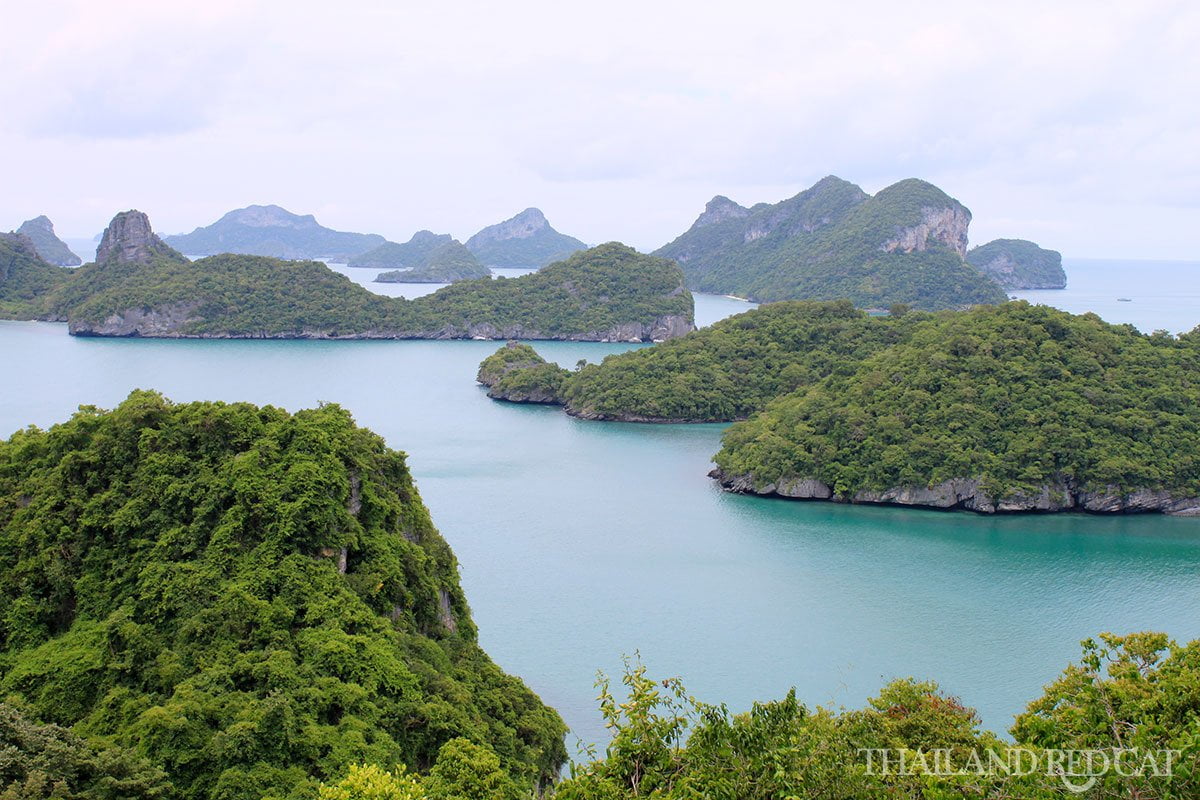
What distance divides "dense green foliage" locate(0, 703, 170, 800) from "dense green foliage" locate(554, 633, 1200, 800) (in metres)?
5.18

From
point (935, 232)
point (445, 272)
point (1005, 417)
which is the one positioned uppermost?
point (935, 232)

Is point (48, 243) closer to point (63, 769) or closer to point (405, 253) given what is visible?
point (405, 253)

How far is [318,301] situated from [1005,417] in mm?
59285

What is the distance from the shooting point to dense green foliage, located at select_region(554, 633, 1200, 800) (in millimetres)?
8977

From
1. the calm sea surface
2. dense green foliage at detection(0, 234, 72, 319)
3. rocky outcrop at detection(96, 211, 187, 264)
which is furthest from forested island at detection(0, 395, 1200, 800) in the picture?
dense green foliage at detection(0, 234, 72, 319)

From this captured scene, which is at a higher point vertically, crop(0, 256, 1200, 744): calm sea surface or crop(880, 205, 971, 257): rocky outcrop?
crop(880, 205, 971, 257): rocky outcrop

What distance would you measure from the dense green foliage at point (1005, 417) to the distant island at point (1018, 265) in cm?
10708

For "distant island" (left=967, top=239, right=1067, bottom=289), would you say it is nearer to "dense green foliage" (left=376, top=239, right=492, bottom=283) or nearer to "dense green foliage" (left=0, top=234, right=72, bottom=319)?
"dense green foliage" (left=376, top=239, right=492, bottom=283)

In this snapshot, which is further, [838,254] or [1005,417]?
[838,254]

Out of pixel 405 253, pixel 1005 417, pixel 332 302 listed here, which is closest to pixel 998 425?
pixel 1005 417

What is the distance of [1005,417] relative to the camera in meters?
33.5

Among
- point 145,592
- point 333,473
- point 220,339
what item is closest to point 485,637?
point 333,473

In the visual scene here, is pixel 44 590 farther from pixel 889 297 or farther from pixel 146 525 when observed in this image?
pixel 889 297

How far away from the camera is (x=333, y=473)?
51.8 ft
